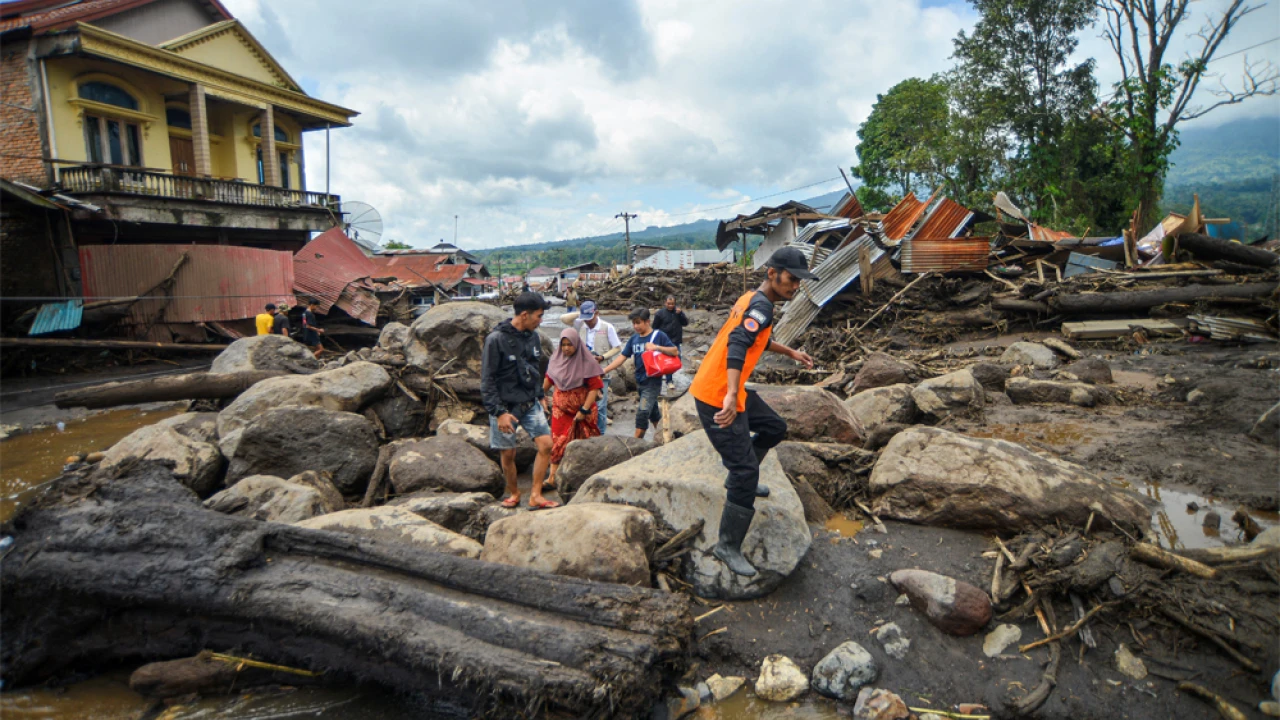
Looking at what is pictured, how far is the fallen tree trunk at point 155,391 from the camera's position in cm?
802

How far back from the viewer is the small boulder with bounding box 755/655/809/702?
10.5ft

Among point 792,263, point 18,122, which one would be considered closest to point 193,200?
point 18,122

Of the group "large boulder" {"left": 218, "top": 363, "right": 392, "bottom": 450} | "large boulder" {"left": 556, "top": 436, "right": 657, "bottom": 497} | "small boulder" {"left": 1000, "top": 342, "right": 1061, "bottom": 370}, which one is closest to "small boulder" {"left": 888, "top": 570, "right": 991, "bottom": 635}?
"large boulder" {"left": 556, "top": 436, "right": 657, "bottom": 497}

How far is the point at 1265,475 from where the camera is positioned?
4789 mm

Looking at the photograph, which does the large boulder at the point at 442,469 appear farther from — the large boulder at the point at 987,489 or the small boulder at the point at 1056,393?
the small boulder at the point at 1056,393

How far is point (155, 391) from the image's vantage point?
8.17 m

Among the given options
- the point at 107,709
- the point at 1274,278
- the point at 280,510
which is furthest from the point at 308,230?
the point at 1274,278

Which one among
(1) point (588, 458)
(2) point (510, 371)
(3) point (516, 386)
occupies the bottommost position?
(1) point (588, 458)

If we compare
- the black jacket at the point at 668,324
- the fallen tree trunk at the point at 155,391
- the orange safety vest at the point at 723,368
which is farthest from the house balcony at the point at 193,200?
the orange safety vest at the point at 723,368

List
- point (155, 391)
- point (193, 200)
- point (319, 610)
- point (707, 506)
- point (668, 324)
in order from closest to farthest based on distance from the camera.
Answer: point (319, 610) < point (707, 506) < point (668, 324) < point (155, 391) < point (193, 200)

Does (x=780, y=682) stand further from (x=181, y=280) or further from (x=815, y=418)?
(x=181, y=280)

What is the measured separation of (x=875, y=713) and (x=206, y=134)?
2242 centimetres

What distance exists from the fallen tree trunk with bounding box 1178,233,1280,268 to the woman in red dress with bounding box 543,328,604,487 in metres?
12.0

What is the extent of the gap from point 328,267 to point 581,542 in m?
17.3
